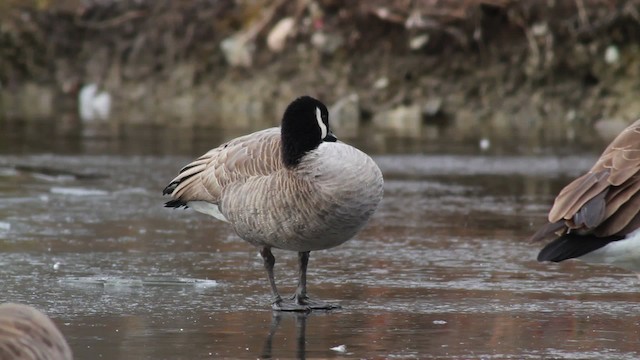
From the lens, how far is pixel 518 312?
7.59 metres

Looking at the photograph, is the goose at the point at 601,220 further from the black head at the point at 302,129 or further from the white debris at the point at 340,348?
the black head at the point at 302,129

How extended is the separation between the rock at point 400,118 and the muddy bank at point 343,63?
0.03 metres

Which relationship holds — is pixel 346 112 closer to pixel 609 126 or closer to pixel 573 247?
pixel 609 126

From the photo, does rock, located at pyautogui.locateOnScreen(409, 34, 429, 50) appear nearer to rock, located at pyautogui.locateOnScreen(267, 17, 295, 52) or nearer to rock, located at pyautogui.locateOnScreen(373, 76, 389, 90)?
rock, located at pyautogui.locateOnScreen(373, 76, 389, 90)

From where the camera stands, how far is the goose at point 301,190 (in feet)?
24.6

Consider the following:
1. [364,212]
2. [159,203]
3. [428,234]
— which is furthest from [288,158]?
[159,203]

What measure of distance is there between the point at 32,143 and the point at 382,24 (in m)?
7.59

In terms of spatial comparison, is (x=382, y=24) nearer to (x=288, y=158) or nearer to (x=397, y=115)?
(x=397, y=115)

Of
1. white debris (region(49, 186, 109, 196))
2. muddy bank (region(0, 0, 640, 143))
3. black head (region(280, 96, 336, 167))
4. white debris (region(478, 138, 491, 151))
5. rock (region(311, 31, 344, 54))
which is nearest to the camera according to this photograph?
black head (region(280, 96, 336, 167))

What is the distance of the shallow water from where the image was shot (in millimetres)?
6750

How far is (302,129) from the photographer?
25.2 ft

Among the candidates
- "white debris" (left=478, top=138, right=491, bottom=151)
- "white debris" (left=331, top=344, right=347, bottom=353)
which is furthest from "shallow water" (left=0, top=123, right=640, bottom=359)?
"white debris" (left=478, top=138, right=491, bottom=151)

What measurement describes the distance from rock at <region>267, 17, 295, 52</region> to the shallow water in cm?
1034

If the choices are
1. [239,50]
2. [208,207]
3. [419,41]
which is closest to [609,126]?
[419,41]
